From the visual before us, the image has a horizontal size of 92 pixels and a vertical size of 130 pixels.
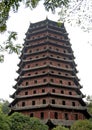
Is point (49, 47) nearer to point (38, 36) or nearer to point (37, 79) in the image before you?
point (38, 36)

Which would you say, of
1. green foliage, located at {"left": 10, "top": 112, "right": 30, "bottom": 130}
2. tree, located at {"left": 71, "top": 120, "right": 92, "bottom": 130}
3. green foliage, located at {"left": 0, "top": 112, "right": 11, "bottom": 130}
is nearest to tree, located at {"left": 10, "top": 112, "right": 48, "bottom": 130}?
green foliage, located at {"left": 10, "top": 112, "right": 30, "bottom": 130}

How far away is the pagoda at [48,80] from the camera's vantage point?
85.3ft

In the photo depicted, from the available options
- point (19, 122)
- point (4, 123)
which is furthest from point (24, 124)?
point (4, 123)

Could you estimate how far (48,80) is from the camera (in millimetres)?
27938

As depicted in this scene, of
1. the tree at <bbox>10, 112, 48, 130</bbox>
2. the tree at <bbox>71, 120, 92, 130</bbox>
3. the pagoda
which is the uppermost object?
the pagoda

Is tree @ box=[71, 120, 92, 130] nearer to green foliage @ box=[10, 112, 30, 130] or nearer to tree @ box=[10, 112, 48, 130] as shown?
tree @ box=[10, 112, 48, 130]

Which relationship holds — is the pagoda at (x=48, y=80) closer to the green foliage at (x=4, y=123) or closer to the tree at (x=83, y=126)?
the tree at (x=83, y=126)

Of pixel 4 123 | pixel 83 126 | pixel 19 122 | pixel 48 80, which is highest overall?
pixel 48 80

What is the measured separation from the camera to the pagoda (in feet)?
85.3

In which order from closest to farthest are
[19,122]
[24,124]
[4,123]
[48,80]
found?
[4,123] < [24,124] < [19,122] < [48,80]

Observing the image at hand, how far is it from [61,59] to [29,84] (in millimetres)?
5607

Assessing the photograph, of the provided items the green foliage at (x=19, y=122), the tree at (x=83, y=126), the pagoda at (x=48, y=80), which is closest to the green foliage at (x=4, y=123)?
the green foliage at (x=19, y=122)

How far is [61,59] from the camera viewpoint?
30.8 metres

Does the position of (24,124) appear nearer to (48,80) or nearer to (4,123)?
(4,123)
